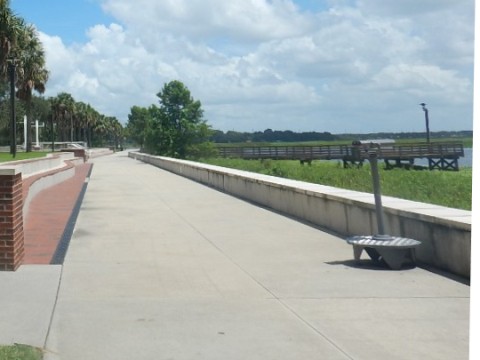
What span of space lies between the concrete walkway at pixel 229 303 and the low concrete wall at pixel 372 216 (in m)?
0.39

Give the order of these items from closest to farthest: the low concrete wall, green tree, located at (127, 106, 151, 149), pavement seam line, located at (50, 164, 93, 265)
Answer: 1. the low concrete wall
2. pavement seam line, located at (50, 164, 93, 265)
3. green tree, located at (127, 106, 151, 149)

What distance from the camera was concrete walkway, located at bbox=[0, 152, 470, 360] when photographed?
5.56 meters

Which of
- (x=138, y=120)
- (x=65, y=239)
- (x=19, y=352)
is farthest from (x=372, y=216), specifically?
(x=138, y=120)

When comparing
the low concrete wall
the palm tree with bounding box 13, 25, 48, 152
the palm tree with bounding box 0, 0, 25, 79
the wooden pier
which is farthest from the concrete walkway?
the wooden pier

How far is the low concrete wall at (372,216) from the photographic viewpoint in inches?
326

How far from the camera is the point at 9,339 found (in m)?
5.64

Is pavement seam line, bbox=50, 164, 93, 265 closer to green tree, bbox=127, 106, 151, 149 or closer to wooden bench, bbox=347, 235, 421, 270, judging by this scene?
wooden bench, bbox=347, 235, 421, 270

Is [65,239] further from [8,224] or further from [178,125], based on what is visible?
[178,125]

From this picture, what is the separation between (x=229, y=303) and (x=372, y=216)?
14.4ft

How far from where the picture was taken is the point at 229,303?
705cm

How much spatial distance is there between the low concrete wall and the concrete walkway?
39 cm

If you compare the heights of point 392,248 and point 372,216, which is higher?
point 372,216

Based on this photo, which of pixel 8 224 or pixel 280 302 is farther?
pixel 8 224

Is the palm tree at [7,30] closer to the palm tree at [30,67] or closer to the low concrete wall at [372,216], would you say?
the palm tree at [30,67]
